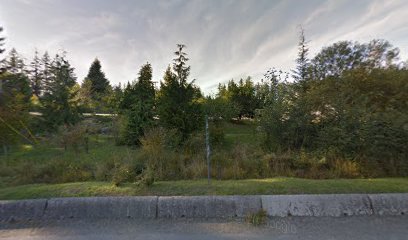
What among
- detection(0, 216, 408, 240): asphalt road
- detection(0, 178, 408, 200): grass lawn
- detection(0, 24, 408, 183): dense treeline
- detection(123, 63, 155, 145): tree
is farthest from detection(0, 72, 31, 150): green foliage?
detection(123, 63, 155, 145): tree

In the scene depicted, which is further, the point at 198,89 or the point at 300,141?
the point at 198,89

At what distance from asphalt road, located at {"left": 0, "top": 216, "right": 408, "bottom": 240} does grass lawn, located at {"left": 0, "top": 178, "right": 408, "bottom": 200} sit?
79 cm

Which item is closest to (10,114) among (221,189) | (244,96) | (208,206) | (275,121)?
(208,206)

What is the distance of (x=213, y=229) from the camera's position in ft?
12.8

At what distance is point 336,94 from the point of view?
9305mm

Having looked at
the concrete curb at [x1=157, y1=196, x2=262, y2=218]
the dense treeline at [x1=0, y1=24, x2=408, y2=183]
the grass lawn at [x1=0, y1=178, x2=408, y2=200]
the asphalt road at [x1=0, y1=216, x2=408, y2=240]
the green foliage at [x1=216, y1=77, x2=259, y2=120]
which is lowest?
the asphalt road at [x1=0, y1=216, x2=408, y2=240]

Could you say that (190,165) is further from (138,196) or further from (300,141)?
(300,141)

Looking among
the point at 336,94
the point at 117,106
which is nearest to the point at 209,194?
the point at 336,94

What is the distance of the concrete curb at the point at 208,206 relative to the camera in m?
4.36

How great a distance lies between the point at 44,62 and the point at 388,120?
52.7 m

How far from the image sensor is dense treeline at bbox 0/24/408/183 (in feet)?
21.8

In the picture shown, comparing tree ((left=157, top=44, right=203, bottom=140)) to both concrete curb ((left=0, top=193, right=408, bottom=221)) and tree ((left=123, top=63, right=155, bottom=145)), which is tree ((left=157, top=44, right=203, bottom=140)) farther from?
concrete curb ((left=0, top=193, right=408, bottom=221))

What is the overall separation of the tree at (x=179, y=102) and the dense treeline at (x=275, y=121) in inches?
1.9

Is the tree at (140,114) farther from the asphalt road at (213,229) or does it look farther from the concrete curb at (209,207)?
the asphalt road at (213,229)
